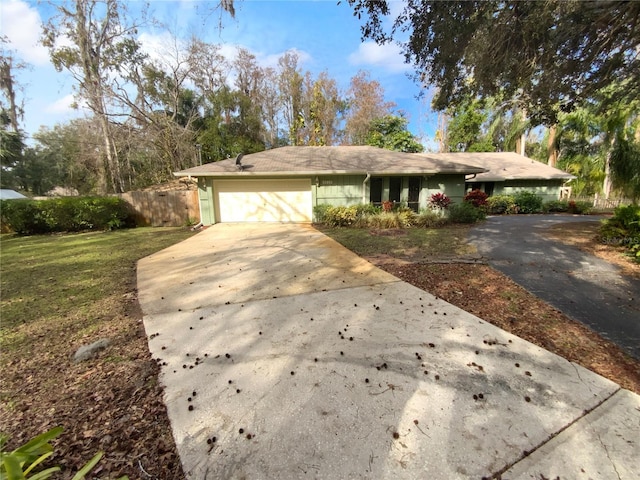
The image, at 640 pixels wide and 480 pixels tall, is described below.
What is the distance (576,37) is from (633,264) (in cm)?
428

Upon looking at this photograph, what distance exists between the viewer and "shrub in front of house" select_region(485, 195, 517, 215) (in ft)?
52.3

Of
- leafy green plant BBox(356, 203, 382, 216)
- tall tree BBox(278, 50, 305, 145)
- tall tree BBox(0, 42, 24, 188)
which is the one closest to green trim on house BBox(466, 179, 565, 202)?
leafy green plant BBox(356, 203, 382, 216)

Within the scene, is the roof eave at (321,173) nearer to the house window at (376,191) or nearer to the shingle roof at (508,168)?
the house window at (376,191)

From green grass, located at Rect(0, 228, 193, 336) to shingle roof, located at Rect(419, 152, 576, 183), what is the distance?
1574 centimetres

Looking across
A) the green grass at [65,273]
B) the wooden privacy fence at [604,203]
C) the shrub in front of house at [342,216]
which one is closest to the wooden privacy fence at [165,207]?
the green grass at [65,273]

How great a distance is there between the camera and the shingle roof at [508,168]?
16.6m

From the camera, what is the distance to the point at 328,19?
5773mm

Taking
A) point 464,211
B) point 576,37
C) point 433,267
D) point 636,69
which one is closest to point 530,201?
point 464,211

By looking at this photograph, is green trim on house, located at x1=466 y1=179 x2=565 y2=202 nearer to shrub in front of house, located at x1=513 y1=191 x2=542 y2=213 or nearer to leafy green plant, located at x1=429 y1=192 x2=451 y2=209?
shrub in front of house, located at x1=513 y1=191 x2=542 y2=213

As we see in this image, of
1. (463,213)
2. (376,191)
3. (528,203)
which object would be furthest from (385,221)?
(528,203)

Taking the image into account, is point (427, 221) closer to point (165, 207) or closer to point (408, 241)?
point (408, 241)

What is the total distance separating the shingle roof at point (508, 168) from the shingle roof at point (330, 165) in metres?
4.80

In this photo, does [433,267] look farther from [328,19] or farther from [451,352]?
[328,19]

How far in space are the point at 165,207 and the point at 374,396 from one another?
13457mm
